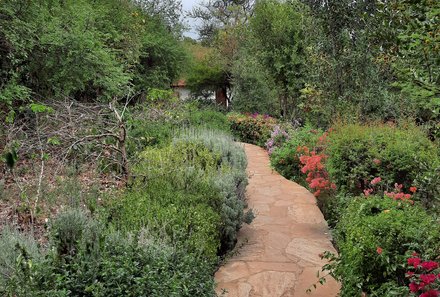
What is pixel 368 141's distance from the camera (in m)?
5.05

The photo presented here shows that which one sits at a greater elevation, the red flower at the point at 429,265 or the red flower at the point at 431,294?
the red flower at the point at 429,265

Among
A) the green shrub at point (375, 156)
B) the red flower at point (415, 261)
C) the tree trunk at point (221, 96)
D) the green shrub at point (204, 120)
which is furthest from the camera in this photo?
the tree trunk at point (221, 96)

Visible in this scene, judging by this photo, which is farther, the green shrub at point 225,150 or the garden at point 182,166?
the green shrub at point 225,150

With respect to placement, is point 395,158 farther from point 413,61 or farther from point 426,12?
point 426,12

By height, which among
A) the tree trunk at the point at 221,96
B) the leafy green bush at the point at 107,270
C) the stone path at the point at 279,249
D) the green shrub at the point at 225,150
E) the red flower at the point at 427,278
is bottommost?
the stone path at the point at 279,249

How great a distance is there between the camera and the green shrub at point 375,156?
4.65 meters

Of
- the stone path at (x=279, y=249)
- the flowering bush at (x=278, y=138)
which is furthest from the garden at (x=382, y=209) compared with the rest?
the flowering bush at (x=278, y=138)

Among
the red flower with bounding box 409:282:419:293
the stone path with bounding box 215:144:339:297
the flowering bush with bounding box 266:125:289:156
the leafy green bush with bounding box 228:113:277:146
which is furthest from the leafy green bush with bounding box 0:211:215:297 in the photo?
the leafy green bush with bounding box 228:113:277:146

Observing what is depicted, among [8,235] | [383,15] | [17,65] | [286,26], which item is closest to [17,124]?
[17,65]

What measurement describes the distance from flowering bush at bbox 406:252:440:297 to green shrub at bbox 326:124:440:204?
7.43 feet

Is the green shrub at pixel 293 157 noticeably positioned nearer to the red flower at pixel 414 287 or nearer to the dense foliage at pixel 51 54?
the dense foliage at pixel 51 54

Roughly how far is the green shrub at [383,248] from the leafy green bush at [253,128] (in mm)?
10150

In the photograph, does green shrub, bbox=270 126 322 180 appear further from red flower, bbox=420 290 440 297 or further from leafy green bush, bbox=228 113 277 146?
red flower, bbox=420 290 440 297

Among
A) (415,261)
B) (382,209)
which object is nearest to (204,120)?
(382,209)
